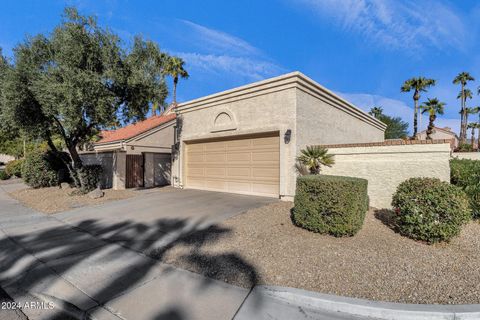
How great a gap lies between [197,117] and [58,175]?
29.5 feet

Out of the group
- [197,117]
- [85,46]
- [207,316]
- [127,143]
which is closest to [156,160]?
[127,143]

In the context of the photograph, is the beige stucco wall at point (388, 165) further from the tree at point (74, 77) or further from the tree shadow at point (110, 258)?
the tree at point (74, 77)

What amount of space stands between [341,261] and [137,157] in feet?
41.9

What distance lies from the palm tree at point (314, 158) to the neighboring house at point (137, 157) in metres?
9.47

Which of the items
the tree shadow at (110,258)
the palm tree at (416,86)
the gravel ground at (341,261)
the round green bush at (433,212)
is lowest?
the tree shadow at (110,258)

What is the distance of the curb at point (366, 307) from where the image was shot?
2.81 meters

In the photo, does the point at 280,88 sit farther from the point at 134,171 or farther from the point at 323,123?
the point at 134,171

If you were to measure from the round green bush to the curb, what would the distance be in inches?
84.7

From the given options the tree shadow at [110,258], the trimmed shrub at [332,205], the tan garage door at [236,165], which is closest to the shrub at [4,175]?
the tan garage door at [236,165]

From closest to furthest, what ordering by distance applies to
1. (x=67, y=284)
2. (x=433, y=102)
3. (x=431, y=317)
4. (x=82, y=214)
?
(x=431, y=317)
(x=67, y=284)
(x=82, y=214)
(x=433, y=102)

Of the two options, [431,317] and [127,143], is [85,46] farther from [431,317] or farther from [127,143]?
[431,317]

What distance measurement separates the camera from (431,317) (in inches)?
110

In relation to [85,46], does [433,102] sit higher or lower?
higher

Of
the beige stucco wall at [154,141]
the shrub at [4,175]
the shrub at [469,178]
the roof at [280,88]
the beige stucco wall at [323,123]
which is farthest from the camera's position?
the shrub at [4,175]
